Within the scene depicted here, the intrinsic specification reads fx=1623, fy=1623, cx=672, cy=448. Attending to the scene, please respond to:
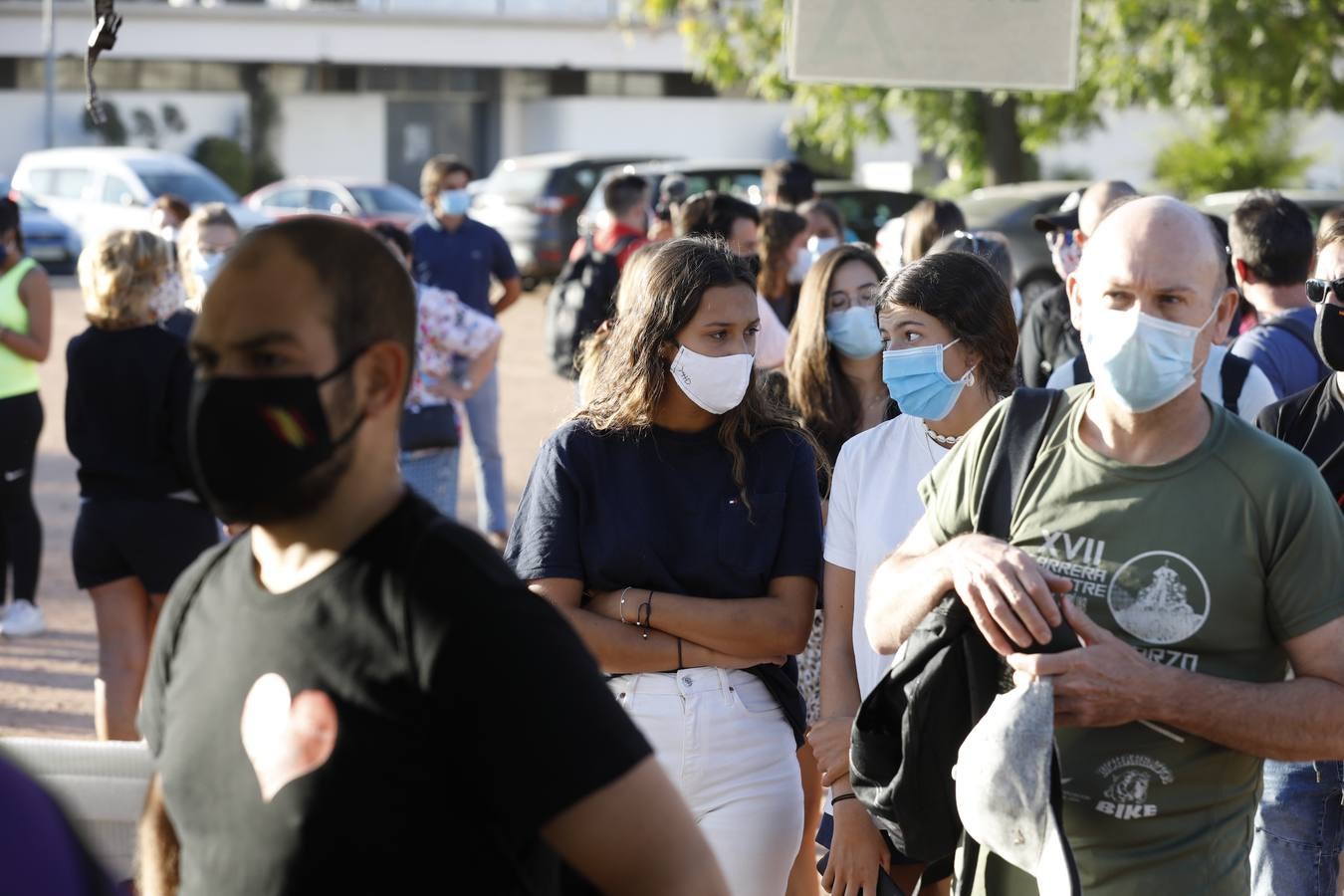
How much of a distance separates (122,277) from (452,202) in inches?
178

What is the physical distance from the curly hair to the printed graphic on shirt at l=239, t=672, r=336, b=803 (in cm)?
405

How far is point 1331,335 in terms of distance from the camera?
13.4 feet

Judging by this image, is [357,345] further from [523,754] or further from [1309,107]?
[1309,107]

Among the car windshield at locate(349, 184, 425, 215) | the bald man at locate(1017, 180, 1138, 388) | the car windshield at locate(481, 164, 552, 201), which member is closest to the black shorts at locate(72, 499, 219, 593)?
the bald man at locate(1017, 180, 1138, 388)

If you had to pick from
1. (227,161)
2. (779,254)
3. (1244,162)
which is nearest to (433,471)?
(779,254)

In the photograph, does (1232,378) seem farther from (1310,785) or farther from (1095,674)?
(1095,674)

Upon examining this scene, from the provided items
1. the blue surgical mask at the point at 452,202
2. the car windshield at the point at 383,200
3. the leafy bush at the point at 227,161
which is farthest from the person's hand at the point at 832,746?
the leafy bush at the point at 227,161

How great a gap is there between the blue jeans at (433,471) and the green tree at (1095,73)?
→ 26.0 feet

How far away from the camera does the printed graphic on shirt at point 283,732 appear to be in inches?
74.6

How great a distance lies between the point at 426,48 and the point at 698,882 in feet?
132

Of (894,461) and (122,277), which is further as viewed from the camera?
(122,277)

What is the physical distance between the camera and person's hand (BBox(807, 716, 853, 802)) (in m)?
3.59

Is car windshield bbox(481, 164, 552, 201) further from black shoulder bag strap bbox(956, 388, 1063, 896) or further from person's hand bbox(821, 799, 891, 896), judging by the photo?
black shoulder bag strap bbox(956, 388, 1063, 896)

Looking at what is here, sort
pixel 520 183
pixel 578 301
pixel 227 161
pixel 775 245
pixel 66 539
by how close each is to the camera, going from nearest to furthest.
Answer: pixel 775 245
pixel 578 301
pixel 66 539
pixel 520 183
pixel 227 161
